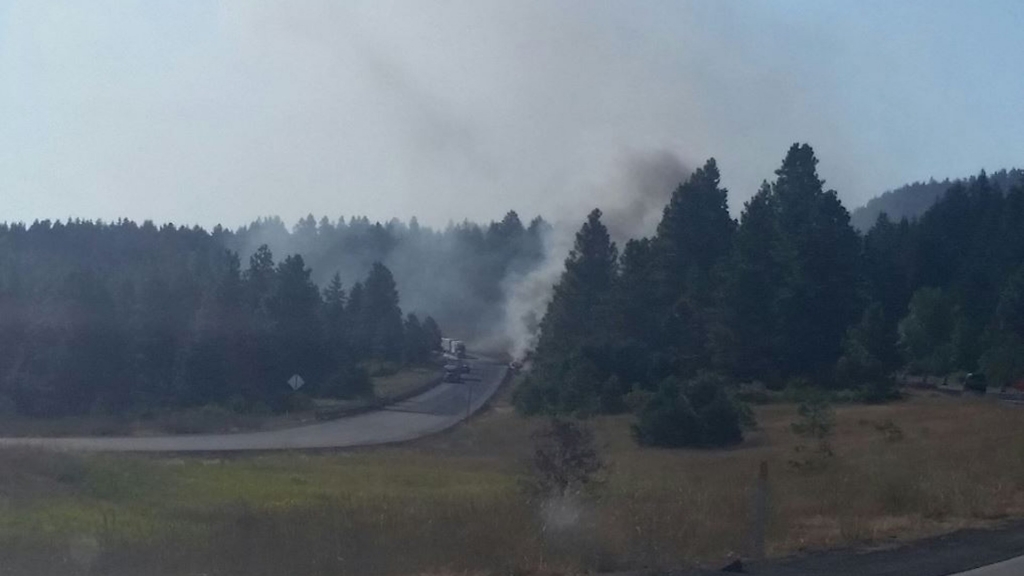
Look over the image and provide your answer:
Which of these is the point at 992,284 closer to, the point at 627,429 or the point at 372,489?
the point at 627,429

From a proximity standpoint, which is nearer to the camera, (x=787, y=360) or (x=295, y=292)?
(x=787, y=360)

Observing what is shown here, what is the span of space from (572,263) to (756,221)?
11.1 metres

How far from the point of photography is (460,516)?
639 inches

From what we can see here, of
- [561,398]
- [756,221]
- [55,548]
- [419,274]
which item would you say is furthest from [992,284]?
[419,274]

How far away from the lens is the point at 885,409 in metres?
52.4

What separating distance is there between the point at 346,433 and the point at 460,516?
43.9 metres

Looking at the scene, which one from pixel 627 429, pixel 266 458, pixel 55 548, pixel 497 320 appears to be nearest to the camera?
pixel 55 548

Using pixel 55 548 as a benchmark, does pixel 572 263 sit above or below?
above

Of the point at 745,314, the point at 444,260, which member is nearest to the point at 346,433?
the point at 745,314

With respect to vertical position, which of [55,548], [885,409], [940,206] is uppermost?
[940,206]

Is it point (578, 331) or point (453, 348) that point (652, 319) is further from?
point (453, 348)

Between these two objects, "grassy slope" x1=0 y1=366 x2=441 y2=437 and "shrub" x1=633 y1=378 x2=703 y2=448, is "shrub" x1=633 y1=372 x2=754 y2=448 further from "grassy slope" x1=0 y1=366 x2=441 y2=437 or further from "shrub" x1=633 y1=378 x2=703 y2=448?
"grassy slope" x1=0 y1=366 x2=441 y2=437

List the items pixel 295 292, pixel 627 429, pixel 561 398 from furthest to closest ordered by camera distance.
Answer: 1. pixel 295 292
2. pixel 561 398
3. pixel 627 429

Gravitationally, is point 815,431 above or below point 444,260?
below
